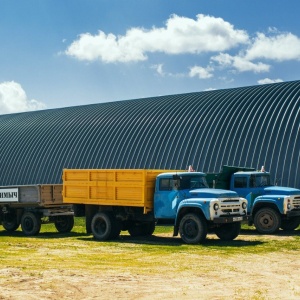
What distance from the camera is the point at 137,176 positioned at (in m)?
19.5

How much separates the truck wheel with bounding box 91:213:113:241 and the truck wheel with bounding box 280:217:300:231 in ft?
23.0

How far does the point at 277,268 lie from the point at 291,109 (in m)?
17.7

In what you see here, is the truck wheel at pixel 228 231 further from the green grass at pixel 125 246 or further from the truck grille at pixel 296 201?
the truck grille at pixel 296 201

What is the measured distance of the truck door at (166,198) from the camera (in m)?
18.9

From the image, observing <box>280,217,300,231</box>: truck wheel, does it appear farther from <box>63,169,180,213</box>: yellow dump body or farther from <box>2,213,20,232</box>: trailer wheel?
<box>2,213,20,232</box>: trailer wheel

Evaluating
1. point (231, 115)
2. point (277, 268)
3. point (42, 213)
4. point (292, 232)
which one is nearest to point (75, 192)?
point (42, 213)

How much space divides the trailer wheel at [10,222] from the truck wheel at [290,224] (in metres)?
11.0

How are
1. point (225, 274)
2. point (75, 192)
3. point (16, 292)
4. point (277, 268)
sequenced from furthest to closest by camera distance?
point (75, 192) < point (277, 268) < point (225, 274) < point (16, 292)

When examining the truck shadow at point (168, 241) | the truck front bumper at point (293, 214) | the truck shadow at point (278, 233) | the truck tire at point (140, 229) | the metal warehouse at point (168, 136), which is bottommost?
the truck shadow at point (168, 241)

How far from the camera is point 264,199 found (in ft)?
70.5

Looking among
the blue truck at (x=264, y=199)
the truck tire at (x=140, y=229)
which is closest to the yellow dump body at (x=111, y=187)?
the truck tire at (x=140, y=229)

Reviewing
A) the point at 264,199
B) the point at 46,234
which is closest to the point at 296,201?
the point at 264,199

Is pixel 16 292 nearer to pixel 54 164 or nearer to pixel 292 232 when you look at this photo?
pixel 292 232

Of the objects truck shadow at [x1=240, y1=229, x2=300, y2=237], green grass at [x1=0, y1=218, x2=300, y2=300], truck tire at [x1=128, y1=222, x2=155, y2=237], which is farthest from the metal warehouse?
truck tire at [x1=128, y1=222, x2=155, y2=237]
